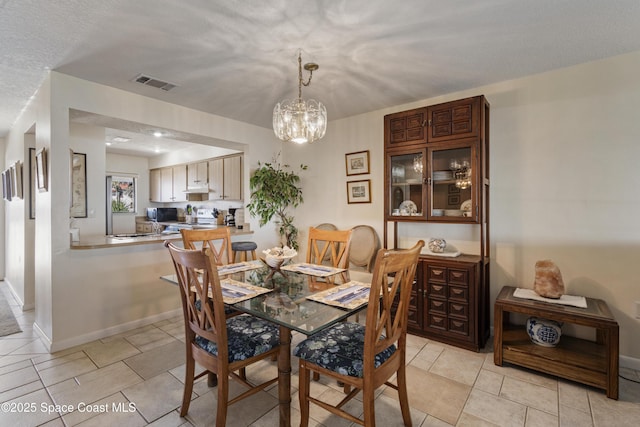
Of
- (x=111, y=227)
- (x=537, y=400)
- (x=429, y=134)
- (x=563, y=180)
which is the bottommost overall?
(x=537, y=400)

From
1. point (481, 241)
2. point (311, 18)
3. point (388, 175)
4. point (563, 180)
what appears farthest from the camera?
point (388, 175)

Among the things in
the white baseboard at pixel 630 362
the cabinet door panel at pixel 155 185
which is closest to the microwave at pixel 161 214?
the cabinet door panel at pixel 155 185

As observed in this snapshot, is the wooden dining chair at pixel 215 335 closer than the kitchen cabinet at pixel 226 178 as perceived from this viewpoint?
Yes

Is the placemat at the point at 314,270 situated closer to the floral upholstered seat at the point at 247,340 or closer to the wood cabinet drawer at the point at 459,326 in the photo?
the floral upholstered seat at the point at 247,340

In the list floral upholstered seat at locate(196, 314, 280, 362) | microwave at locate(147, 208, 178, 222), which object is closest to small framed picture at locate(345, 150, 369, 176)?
floral upholstered seat at locate(196, 314, 280, 362)

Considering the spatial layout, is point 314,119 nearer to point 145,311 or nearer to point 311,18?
point 311,18

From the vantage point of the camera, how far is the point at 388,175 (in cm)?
317

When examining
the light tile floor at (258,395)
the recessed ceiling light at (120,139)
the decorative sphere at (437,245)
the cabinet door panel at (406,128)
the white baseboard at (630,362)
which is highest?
the recessed ceiling light at (120,139)

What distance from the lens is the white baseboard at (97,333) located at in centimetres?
262

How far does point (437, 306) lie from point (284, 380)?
175cm

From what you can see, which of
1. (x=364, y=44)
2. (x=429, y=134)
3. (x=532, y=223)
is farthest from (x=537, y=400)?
(x=364, y=44)

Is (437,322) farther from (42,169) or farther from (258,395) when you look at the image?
(42,169)

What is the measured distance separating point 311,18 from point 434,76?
1383 mm

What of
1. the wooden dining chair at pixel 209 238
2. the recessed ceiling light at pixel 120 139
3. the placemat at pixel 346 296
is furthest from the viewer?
the recessed ceiling light at pixel 120 139
